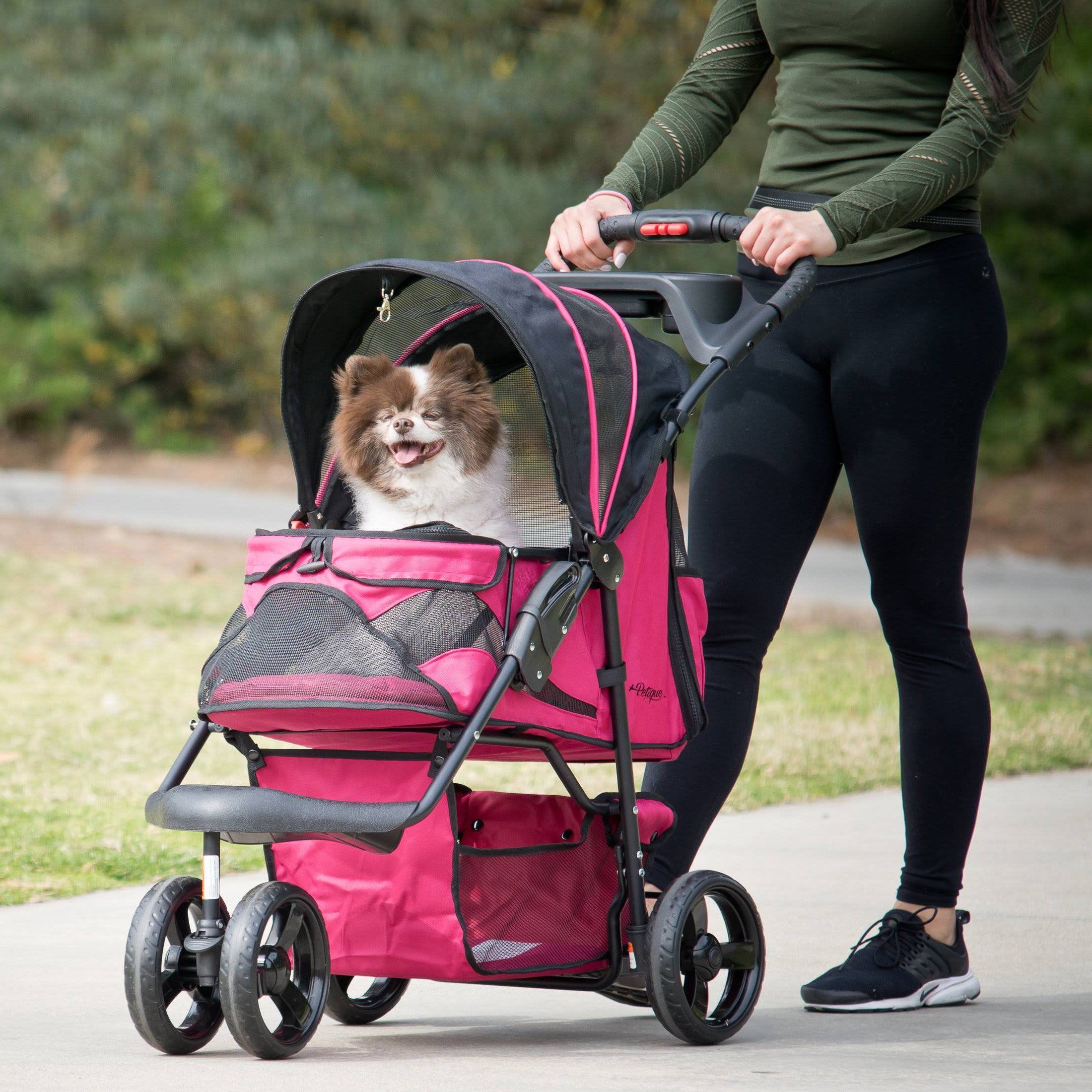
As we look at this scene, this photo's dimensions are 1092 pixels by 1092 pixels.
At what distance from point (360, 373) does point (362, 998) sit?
1188 millimetres

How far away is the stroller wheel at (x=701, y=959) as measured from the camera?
2.82 m

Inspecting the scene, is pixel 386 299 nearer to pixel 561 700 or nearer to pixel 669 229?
pixel 669 229

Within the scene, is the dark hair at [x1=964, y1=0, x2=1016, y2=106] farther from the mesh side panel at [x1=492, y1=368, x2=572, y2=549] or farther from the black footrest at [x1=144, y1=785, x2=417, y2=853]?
the black footrest at [x1=144, y1=785, x2=417, y2=853]

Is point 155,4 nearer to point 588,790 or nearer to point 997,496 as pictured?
point 997,496

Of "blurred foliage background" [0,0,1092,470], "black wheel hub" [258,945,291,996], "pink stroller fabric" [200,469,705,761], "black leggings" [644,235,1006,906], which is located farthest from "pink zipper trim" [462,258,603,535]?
"blurred foliage background" [0,0,1092,470]

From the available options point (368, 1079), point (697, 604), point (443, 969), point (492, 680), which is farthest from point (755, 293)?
point (368, 1079)

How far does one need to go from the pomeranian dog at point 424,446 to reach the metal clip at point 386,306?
82mm

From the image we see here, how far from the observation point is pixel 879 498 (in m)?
Answer: 3.25

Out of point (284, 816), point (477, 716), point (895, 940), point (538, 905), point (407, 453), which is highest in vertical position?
point (407, 453)

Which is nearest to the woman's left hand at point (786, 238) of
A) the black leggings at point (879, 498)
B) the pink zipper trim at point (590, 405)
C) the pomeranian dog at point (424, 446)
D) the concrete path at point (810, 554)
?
the black leggings at point (879, 498)

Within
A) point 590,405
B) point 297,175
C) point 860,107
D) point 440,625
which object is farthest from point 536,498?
point 297,175

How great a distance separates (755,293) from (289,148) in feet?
46.4

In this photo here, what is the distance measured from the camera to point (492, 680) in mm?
2693

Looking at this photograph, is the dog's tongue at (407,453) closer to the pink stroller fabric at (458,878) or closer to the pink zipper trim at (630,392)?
the pink zipper trim at (630,392)
